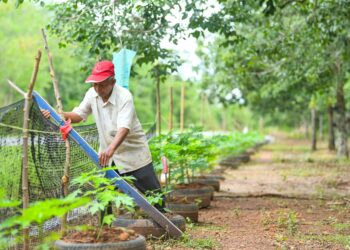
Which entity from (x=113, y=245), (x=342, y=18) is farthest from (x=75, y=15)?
(x=113, y=245)

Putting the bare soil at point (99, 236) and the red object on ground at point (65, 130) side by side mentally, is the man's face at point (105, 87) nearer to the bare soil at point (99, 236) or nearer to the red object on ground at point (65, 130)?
the red object on ground at point (65, 130)

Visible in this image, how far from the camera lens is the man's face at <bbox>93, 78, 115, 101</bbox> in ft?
22.9

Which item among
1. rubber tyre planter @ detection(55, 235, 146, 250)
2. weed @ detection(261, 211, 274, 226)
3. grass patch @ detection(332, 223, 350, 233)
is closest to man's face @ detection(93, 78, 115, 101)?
rubber tyre planter @ detection(55, 235, 146, 250)

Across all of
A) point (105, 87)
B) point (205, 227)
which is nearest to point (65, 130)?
point (105, 87)

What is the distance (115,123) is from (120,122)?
0.38m

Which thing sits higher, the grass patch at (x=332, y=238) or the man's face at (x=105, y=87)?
the man's face at (x=105, y=87)

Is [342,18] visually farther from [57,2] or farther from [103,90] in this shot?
[103,90]

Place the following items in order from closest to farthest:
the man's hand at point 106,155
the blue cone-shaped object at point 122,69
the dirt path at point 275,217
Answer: the man's hand at point 106,155
the dirt path at point 275,217
the blue cone-shaped object at point 122,69

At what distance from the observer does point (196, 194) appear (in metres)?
11.4

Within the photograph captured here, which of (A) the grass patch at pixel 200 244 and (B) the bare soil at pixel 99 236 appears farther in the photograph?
(A) the grass patch at pixel 200 244

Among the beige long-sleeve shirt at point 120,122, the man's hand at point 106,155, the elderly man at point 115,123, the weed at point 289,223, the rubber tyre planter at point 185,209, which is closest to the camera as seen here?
the man's hand at point 106,155

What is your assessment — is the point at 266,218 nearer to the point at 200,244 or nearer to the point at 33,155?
the point at 200,244

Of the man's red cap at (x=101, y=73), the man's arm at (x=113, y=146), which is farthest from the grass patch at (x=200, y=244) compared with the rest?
the man's red cap at (x=101, y=73)

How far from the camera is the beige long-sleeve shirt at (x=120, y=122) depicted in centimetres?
697
